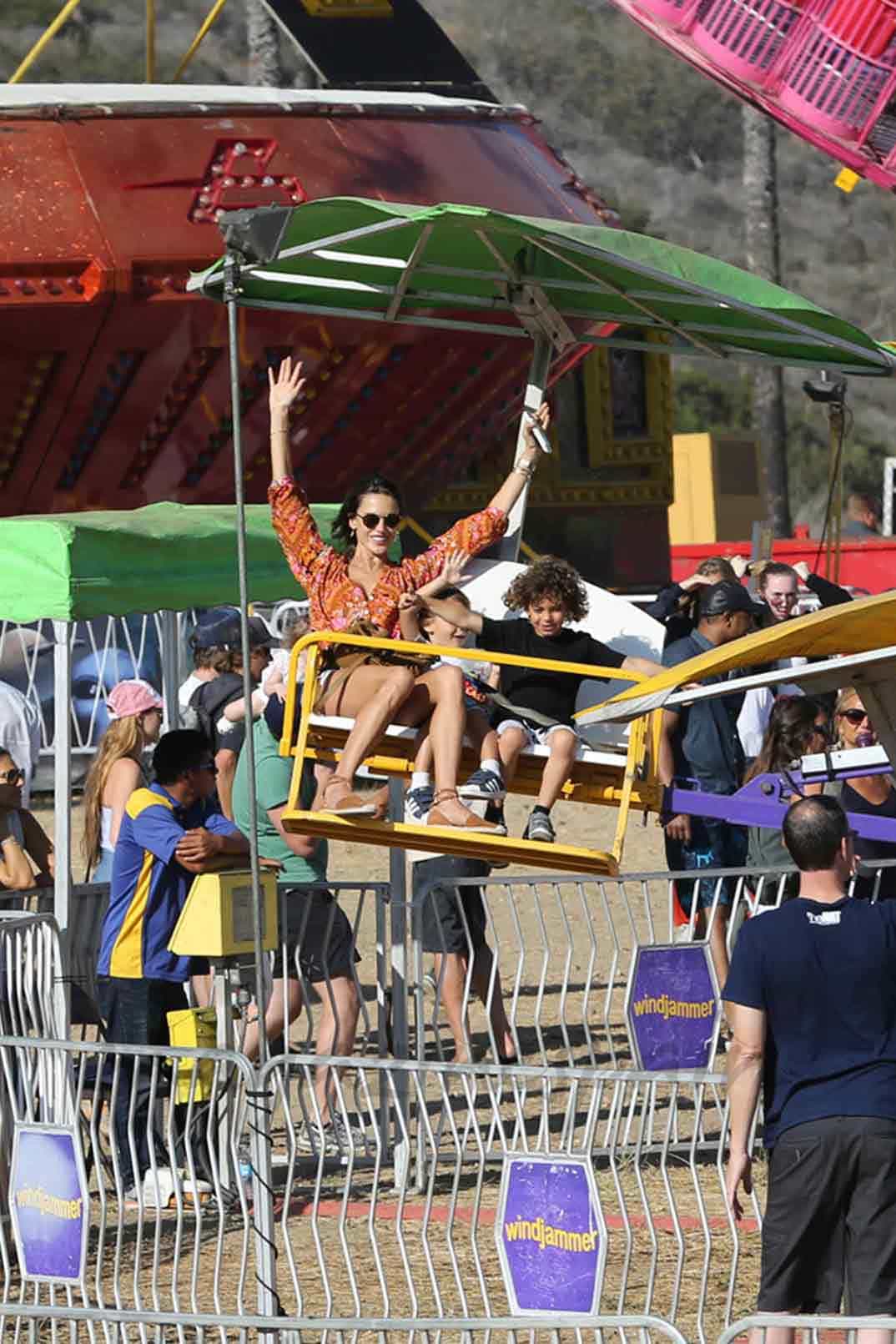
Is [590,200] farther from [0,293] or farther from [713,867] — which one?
[713,867]

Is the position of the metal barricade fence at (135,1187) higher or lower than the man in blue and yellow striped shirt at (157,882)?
lower

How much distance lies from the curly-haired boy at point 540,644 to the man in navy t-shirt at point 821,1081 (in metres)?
2.68

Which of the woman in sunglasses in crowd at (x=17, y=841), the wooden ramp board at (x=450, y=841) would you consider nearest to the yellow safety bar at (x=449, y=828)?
the wooden ramp board at (x=450, y=841)

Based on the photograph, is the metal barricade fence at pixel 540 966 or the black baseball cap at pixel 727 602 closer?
the metal barricade fence at pixel 540 966

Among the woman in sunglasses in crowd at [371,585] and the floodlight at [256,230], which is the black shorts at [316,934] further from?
the floodlight at [256,230]

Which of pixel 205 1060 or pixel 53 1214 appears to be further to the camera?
pixel 205 1060

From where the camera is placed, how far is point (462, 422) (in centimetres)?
1862

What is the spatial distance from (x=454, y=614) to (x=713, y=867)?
2.79 m

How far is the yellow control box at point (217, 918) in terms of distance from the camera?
354 inches

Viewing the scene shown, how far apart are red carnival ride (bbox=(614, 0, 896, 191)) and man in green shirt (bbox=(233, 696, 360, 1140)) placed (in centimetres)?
1029

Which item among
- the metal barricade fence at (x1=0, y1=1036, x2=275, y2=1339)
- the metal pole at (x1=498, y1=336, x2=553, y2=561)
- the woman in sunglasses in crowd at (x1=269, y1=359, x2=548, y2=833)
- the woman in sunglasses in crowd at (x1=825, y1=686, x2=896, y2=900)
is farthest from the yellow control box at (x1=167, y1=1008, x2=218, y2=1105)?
the woman in sunglasses in crowd at (x1=825, y1=686, x2=896, y2=900)

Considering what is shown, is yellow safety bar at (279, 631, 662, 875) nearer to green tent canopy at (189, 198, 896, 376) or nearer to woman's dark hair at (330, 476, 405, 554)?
woman's dark hair at (330, 476, 405, 554)

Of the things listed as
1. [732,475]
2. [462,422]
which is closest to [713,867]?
[462,422]

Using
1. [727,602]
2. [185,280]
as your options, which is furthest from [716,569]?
[185,280]
